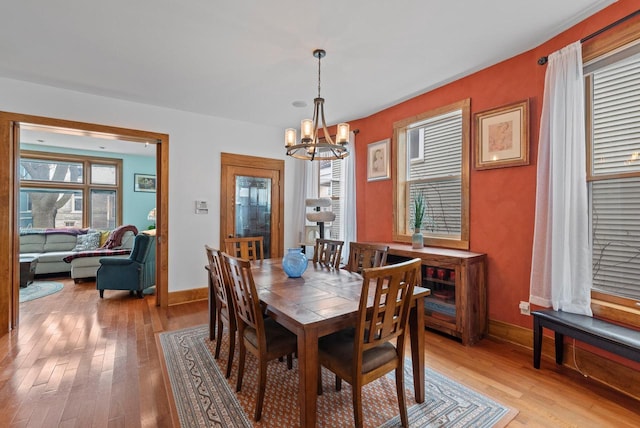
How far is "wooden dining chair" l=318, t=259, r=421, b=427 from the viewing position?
1.51 meters

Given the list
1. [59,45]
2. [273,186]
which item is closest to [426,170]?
[273,186]

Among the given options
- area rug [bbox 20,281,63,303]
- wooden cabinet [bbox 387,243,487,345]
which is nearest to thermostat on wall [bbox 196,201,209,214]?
area rug [bbox 20,281,63,303]

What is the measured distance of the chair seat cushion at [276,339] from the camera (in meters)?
1.86

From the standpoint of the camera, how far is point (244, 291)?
1.81 m

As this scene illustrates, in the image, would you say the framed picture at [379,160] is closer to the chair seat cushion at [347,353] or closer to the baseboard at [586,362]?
the baseboard at [586,362]

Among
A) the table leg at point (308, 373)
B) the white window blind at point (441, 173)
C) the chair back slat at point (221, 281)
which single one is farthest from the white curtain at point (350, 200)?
the table leg at point (308, 373)

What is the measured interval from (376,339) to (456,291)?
1.55m

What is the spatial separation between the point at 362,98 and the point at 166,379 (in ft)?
11.7

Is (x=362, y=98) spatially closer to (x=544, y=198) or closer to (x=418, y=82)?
(x=418, y=82)

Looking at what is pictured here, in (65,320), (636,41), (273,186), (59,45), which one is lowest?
(65,320)

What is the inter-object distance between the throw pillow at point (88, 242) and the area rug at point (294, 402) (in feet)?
15.6

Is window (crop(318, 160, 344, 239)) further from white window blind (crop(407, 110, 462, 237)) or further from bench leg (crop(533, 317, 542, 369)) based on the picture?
bench leg (crop(533, 317, 542, 369))

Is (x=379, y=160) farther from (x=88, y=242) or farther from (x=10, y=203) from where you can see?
(x=88, y=242)

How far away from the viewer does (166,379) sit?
7.28 feet
